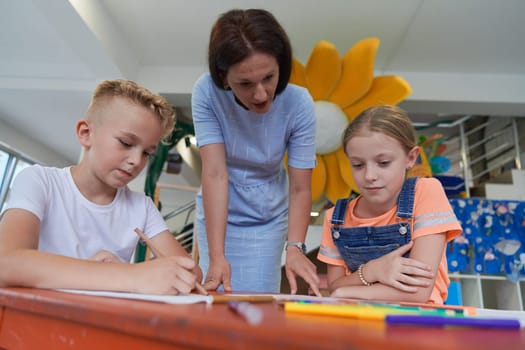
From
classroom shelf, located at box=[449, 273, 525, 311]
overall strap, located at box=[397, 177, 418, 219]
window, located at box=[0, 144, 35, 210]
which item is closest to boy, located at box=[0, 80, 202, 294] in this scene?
overall strap, located at box=[397, 177, 418, 219]

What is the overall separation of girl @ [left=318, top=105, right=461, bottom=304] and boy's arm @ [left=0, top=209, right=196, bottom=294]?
395mm

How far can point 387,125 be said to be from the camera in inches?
36.6

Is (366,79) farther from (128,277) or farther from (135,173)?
(128,277)

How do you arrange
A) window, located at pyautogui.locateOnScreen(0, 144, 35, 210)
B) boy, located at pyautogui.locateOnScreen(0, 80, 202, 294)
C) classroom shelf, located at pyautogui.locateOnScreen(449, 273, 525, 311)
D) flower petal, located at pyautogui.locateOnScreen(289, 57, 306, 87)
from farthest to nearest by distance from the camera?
window, located at pyautogui.locateOnScreen(0, 144, 35, 210) < classroom shelf, located at pyautogui.locateOnScreen(449, 273, 525, 311) < flower petal, located at pyautogui.locateOnScreen(289, 57, 306, 87) < boy, located at pyautogui.locateOnScreen(0, 80, 202, 294)

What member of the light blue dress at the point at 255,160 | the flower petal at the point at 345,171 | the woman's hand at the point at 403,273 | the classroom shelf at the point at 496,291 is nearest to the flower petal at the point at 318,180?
the flower petal at the point at 345,171

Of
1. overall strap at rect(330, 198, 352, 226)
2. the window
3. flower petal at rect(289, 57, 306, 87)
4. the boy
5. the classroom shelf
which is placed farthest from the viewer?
the window

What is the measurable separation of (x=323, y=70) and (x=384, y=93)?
15.4 inches

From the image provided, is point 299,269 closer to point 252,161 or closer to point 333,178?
point 252,161

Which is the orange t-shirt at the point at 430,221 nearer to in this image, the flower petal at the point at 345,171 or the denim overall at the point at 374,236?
the denim overall at the point at 374,236

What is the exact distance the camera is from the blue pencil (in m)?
0.29

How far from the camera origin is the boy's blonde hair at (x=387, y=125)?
3.05ft

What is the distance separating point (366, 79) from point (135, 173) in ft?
6.12

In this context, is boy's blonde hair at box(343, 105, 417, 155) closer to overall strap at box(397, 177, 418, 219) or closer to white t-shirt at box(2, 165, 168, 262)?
overall strap at box(397, 177, 418, 219)

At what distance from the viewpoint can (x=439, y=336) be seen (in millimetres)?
256
